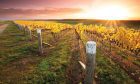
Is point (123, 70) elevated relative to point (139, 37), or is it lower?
lower

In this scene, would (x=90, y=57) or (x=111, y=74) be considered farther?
(x=111, y=74)

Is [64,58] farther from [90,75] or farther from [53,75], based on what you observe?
[90,75]

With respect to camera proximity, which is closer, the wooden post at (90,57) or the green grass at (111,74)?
the wooden post at (90,57)

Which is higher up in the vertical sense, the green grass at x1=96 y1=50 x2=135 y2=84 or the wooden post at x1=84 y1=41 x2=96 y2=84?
the wooden post at x1=84 y1=41 x2=96 y2=84

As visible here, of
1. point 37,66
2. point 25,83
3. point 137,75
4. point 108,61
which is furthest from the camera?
point 108,61

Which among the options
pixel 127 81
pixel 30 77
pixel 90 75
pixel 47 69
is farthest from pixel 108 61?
pixel 90 75

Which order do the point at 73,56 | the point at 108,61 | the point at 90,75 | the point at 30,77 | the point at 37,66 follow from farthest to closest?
the point at 73,56, the point at 108,61, the point at 37,66, the point at 30,77, the point at 90,75

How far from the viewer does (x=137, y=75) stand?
9969 millimetres

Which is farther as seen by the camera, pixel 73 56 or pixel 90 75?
pixel 73 56

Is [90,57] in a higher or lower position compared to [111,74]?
higher

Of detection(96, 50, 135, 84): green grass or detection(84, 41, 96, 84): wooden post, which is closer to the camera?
detection(84, 41, 96, 84): wooden post

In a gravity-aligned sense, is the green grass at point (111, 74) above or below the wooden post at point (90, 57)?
below

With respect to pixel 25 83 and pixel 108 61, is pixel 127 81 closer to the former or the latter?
pixel 108 61

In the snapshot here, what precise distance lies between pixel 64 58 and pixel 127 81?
501 centimetres
